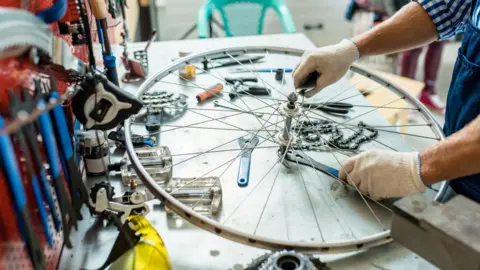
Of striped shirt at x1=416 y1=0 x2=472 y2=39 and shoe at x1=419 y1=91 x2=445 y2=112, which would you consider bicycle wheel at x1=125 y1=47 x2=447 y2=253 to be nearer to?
striped shirt at x1=416 y1=0 x2=472 y2=39

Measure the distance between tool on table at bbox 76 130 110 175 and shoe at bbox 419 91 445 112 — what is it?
2217 mm

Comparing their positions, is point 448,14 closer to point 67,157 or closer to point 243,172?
point 243,172

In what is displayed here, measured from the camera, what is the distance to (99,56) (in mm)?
1024

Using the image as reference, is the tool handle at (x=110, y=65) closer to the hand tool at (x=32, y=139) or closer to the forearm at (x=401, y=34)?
the hand tool at (x=32, y=139)

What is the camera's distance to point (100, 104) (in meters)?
0.65

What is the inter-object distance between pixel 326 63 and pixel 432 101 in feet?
6.15

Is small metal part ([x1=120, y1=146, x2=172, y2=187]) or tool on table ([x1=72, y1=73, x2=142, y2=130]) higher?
tool on table ([x1=72, y1=73, x2=142, y2=130])

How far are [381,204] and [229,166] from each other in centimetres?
30

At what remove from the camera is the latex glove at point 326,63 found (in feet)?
3.22

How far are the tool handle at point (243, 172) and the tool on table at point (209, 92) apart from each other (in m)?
0.27

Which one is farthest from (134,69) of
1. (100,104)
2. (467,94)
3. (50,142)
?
(467,94)

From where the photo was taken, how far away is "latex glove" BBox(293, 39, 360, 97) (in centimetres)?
98

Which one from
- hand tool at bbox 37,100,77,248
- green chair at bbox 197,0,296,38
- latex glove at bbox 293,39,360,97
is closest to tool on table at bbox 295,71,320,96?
latex glove at bbox 293,39,360,97

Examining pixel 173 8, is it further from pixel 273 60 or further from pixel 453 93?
pixel 453 93
